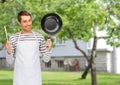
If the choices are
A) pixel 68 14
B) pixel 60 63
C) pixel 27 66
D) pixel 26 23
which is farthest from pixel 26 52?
pixel 60 63

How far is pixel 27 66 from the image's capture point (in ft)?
17.9

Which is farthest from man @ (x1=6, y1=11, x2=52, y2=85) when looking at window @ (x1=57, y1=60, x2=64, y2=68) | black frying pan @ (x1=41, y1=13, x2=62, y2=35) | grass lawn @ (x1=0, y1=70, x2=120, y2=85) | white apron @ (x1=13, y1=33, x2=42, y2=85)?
window @ (x1=57, y1=60, x2=64, y2=68)

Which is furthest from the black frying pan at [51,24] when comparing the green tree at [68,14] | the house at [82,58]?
the house at [82,58]

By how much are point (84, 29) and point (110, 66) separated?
25359 millimetres

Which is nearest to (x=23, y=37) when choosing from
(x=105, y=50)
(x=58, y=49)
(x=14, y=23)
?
(x=14, y=23)

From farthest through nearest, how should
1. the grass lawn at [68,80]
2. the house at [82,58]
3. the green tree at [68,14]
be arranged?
the house at [82,58]
the grass lawn at [68,80]
the green tree at [68,14]

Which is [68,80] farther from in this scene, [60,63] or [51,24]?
[51,24]

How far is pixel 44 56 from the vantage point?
5.56 m

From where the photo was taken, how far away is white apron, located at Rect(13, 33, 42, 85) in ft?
17.9

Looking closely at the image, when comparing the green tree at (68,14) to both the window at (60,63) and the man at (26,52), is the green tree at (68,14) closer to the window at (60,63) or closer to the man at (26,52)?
the man at (26,52)

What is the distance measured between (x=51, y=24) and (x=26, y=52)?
19.8 inches

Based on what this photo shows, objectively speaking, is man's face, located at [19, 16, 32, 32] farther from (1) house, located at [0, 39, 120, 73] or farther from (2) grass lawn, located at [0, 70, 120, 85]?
(1) house, located at [0, 39, 120, 73]

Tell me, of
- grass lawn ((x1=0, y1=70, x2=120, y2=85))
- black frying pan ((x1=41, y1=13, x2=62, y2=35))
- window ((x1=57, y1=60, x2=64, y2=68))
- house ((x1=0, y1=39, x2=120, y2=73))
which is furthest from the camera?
window ((x1=57, y1=60, x2=64, y2=68))

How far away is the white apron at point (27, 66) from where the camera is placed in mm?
5445
